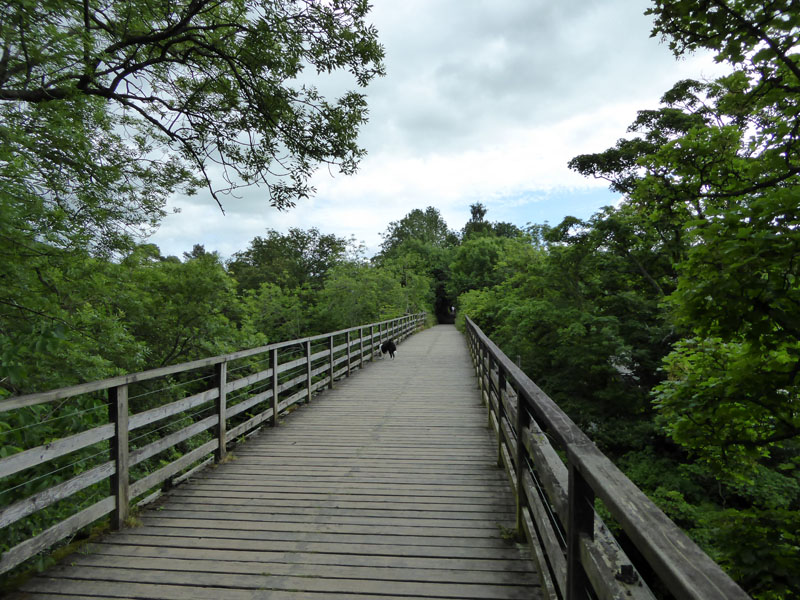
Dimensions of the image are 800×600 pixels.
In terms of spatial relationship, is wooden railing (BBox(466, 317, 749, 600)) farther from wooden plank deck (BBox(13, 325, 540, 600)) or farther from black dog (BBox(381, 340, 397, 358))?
black dog (BBox(381, 340, 397, 358))

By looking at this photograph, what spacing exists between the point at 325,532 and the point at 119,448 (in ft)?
4.83

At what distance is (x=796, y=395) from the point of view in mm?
4156

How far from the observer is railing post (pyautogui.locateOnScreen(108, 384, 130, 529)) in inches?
113

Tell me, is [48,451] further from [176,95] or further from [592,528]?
[176,95]

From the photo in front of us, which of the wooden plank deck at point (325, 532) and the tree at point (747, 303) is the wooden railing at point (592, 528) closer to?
the wooden plank deck at point (325, 532)

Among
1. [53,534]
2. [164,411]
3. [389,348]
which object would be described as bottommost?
[389,348]

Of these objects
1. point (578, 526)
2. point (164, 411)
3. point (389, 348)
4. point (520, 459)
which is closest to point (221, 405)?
point (164, 411)

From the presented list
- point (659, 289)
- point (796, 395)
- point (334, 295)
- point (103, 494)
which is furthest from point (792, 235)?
point (334, 295)

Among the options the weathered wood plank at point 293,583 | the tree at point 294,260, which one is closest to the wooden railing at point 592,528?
the weathered wood plank at point 293,583

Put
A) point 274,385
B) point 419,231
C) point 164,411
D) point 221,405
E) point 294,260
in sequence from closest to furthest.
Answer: point 164,411
point 221,405
point 274,385
point 294,260
point 419,231

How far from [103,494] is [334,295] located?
58.3ft

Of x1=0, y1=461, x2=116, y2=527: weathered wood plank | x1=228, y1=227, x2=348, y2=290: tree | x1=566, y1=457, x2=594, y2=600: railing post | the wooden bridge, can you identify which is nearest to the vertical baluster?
the wooden bridge

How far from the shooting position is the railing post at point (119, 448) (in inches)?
113

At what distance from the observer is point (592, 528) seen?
1.44 m
